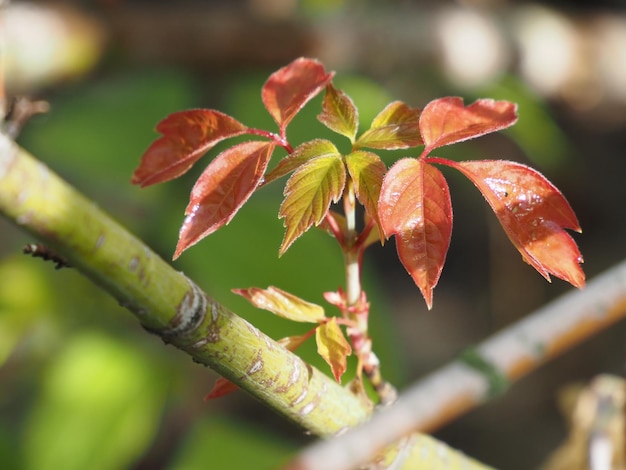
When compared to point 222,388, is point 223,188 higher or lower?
higher

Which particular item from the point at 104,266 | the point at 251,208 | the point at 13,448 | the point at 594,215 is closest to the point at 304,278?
the point at 251,208

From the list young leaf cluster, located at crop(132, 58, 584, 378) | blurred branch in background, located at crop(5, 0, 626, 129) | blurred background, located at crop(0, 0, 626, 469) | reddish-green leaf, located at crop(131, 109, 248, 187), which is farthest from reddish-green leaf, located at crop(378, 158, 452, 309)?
blurred branch in background, located at crop(5, 0, 626, 129)

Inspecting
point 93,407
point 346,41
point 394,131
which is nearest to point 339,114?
point 394,131

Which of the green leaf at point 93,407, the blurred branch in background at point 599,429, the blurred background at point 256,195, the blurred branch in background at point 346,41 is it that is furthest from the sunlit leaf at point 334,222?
the blurred branch in background at point 346,41

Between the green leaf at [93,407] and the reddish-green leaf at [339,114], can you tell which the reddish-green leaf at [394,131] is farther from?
the green leaf at [93,407]

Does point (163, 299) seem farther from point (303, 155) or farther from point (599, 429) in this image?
point (599, 429)

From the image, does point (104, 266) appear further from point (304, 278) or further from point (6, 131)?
point (304, 278)

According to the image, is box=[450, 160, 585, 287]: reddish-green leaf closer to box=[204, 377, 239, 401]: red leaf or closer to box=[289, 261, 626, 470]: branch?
box=[289, 261, 626, 470]: branch
